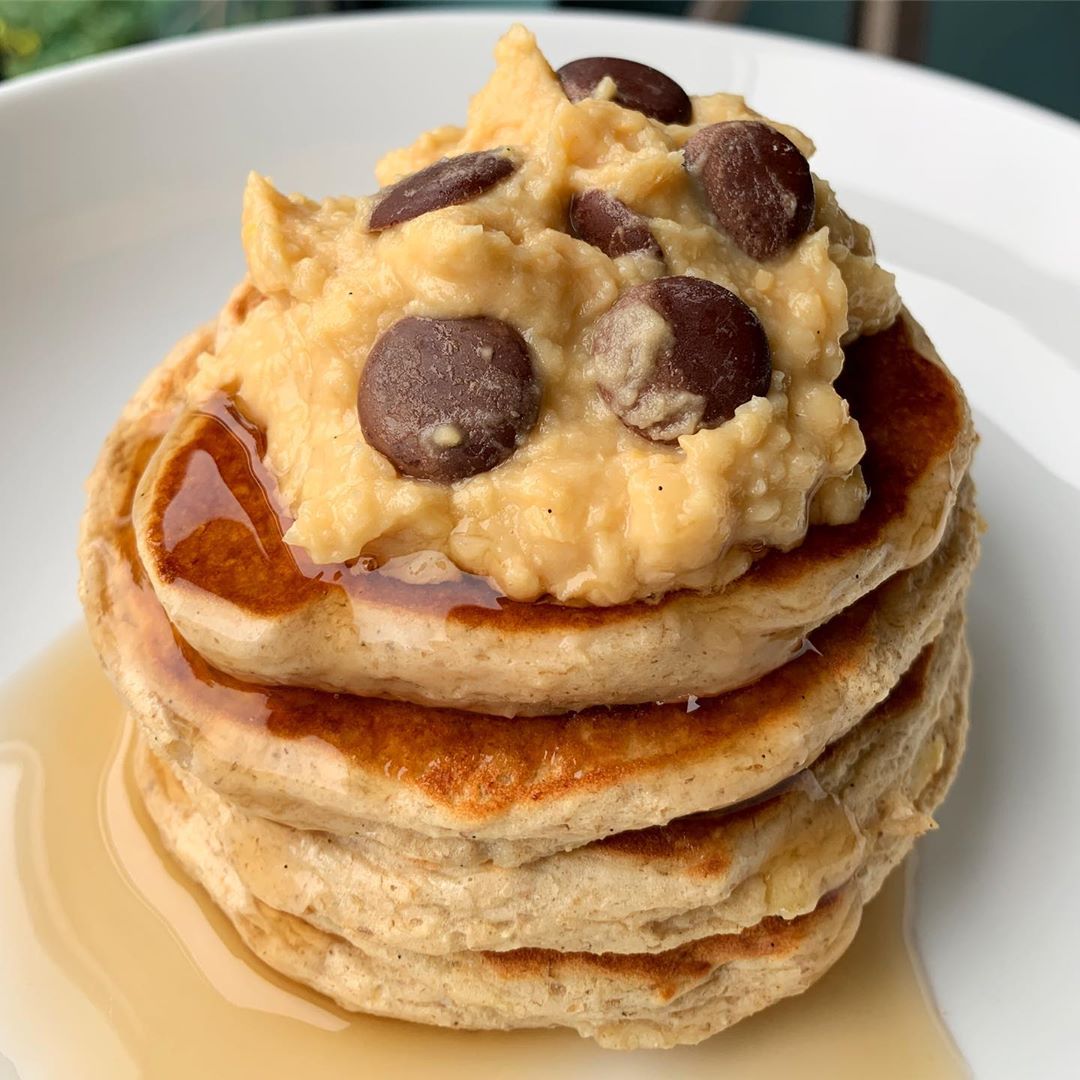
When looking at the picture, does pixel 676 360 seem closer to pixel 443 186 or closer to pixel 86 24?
pixel 443 186

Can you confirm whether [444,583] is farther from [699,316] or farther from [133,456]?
[133,456]

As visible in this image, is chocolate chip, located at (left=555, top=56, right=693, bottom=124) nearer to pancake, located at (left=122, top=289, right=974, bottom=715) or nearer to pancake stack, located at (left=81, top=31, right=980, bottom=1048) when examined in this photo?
pancake stack, located at (left=81, top=31, right=980, bottom=1048)

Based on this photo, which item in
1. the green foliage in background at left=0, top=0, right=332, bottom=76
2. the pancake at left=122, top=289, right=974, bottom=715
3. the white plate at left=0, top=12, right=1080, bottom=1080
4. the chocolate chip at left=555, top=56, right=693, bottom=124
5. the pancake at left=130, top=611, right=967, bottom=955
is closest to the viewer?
the pancake at left=122, top=289, right=974, bottom=715

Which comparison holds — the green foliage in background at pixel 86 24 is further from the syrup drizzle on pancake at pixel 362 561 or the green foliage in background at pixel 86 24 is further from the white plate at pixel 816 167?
the syrup drizzle on pancake at pixel 362 561

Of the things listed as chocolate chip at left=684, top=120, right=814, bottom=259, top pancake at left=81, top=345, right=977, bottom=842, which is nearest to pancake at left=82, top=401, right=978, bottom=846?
top pancake at left=81, top=345, right=977, bottom=842

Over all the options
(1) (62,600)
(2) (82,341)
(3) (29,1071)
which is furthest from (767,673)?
(2) (82,341)

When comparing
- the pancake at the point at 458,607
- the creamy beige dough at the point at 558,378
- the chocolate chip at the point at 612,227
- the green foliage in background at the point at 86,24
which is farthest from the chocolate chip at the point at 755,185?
the green foliage in background at the point at 86,24

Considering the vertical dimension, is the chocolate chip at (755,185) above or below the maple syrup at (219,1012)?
above
